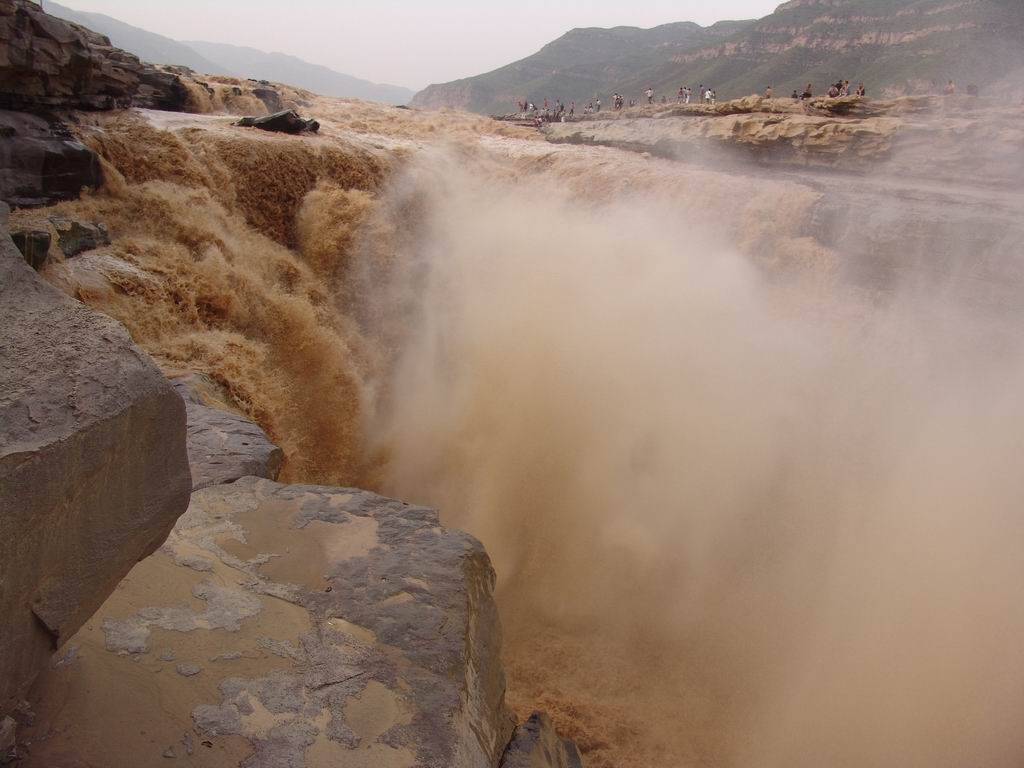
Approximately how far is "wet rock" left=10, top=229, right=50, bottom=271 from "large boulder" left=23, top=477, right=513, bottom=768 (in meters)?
2.90

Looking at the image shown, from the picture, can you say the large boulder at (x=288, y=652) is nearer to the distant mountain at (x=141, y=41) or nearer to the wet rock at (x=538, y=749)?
the wet rock at (x=538, y=749)

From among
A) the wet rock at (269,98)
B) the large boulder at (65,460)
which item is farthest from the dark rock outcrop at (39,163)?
the wet rock at (269,98)

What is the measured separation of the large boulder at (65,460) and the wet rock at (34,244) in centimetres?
404

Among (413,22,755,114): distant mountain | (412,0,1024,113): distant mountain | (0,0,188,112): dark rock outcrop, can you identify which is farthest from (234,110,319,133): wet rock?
(413,22,755,114): distant mountain

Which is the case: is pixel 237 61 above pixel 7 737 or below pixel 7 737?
above

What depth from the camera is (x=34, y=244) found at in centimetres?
493

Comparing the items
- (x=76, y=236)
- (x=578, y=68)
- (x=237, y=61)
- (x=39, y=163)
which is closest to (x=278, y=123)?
(x=39, y=163)

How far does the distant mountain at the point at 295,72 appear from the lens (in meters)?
156

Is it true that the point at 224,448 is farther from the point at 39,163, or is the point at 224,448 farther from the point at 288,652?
the point at 39,163

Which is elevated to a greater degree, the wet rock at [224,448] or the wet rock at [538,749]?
the wet rock at [224,448]

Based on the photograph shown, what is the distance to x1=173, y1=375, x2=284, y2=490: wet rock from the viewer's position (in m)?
3.59

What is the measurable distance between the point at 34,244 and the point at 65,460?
4.51m

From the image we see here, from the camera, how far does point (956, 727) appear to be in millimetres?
4629

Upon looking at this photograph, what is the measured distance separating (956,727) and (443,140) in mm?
10928
